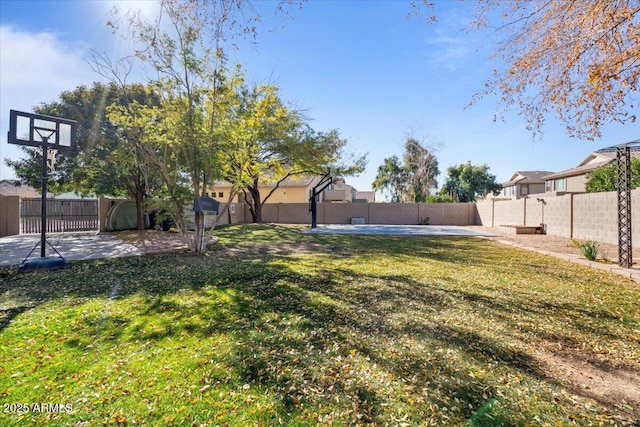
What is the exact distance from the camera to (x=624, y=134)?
19.5ft

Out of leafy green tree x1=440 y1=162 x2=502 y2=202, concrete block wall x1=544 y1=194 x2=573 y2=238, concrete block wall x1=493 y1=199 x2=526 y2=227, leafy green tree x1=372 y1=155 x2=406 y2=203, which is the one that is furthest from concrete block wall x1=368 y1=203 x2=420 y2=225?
leafy green tree x1=440 y1=162 x2=502 y2=202

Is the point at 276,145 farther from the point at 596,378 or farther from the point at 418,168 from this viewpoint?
the point at 418,168

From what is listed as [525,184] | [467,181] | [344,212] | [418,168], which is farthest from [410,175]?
[525,184]

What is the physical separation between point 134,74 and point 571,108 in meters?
9.01

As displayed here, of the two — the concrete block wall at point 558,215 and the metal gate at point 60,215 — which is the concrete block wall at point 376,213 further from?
the metal gate at point 60,215

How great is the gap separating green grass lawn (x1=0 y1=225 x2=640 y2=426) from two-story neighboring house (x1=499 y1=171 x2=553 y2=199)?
33.1 meters

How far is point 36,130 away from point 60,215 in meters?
10.3

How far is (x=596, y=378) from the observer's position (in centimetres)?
244

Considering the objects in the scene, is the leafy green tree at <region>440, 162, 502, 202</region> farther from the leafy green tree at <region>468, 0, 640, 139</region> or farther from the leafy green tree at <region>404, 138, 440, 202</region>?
the leafy green tree at <region>468, 0, 640, 139</region>

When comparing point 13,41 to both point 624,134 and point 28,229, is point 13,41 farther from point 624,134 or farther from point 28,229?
point 624,134

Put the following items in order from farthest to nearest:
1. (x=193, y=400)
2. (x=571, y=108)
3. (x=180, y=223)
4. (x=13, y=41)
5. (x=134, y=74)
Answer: (x=180, y=223) → (x=134, y=74) → (x=13, y=41) → (x=571, y=108) → (x=193, y=400)

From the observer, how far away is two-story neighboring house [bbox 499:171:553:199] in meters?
33.7

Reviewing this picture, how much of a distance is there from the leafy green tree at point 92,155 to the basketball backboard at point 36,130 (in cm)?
419

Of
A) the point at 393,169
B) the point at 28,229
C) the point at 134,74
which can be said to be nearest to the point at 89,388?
the point at 134,74
